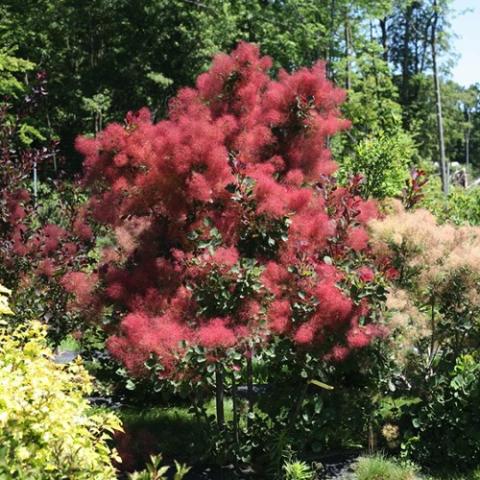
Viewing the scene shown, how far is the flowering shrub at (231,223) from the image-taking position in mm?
4410

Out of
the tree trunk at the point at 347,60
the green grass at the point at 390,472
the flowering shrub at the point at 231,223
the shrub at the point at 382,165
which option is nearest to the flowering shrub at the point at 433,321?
the green grass at the point at 390,472

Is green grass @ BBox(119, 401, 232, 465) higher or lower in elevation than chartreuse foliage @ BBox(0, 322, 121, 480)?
A: lower

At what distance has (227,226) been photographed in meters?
4.72

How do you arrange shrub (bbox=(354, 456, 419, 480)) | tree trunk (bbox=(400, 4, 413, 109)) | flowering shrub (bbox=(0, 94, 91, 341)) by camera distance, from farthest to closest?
tree trunk (bbox=(400, 4, 413, 109))
flowering shrub (bbox=(0, 94, 91, 341))
shrub (bbox=(354, 456, 419, 480))

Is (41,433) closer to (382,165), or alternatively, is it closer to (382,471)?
(382,471)

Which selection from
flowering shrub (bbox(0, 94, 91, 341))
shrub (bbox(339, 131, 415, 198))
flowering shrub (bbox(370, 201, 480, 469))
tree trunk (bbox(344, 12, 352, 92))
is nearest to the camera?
flowering shrub (bbox(370, 201, 480, 469))

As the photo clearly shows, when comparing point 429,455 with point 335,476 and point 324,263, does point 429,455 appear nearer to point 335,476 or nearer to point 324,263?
point 335,476

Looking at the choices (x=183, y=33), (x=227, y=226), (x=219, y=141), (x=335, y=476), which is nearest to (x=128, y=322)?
(x=227, y=226)

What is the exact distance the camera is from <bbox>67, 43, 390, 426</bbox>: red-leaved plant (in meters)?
4.41

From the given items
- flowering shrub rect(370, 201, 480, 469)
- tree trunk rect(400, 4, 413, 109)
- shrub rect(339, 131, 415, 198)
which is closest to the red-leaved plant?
flowering shrub rect(370, 201, 480, 469)

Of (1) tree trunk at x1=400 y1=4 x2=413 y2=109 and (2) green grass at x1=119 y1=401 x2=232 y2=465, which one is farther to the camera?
(1) tree trunk at x1=400 y1=4 x2=413 y2=109

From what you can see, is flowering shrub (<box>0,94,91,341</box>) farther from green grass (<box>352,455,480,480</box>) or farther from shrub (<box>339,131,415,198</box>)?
shrub (<box>339,131,415,198</box>)

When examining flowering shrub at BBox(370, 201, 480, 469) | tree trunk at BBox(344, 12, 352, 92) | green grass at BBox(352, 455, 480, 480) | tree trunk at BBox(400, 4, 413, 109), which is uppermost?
tree trunk at BBox(400, 4, 413, 109)

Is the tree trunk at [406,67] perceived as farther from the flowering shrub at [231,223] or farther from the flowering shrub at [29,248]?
the flowering shrub at [231,223]
